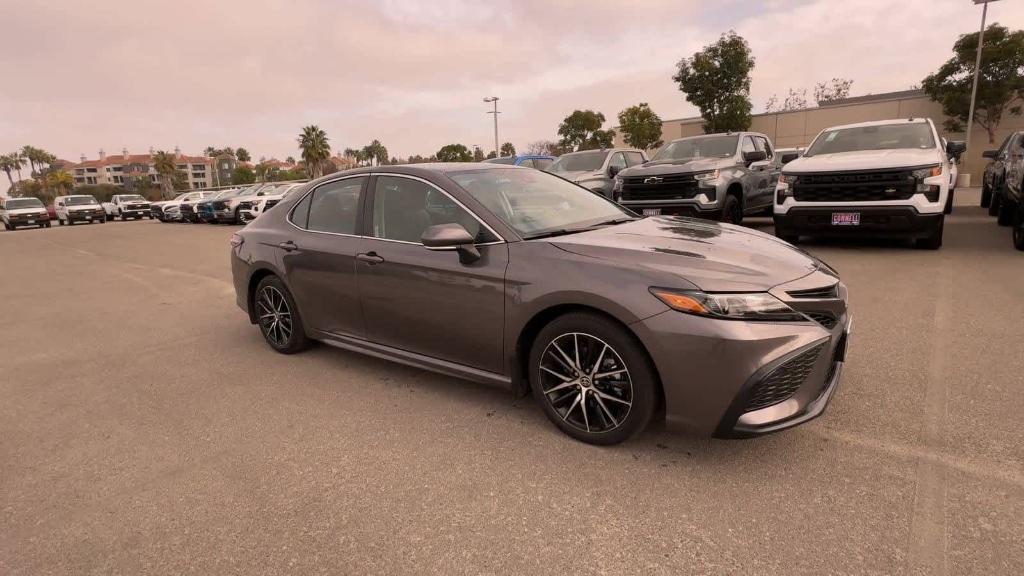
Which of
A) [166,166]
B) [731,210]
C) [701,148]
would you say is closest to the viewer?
[731,210]

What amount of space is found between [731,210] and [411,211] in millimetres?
7576

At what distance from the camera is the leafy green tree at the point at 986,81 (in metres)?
28.2

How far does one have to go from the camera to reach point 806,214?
813 cm

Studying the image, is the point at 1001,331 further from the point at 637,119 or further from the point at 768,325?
the point at 637,119

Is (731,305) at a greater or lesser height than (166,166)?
lesser

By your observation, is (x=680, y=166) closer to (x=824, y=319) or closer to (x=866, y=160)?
(x=866, y=160)

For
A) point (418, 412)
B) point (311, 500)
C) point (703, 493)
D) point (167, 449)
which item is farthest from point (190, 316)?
point (703, 493)

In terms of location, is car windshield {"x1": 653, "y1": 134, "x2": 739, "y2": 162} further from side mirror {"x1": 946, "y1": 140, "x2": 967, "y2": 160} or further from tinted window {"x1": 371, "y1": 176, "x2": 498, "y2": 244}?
tinted window {"x1": 371, "y1": 176, "x2": 498, "y2": 244}

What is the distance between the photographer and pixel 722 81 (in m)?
31.9

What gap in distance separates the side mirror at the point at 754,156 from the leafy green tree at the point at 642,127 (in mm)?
32327

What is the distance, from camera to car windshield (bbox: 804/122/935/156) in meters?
8.45

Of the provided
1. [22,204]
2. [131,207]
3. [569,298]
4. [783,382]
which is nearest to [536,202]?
[569,298]

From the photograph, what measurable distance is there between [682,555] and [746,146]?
32.5 ft

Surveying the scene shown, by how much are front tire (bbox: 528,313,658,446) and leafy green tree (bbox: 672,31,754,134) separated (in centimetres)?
3230
